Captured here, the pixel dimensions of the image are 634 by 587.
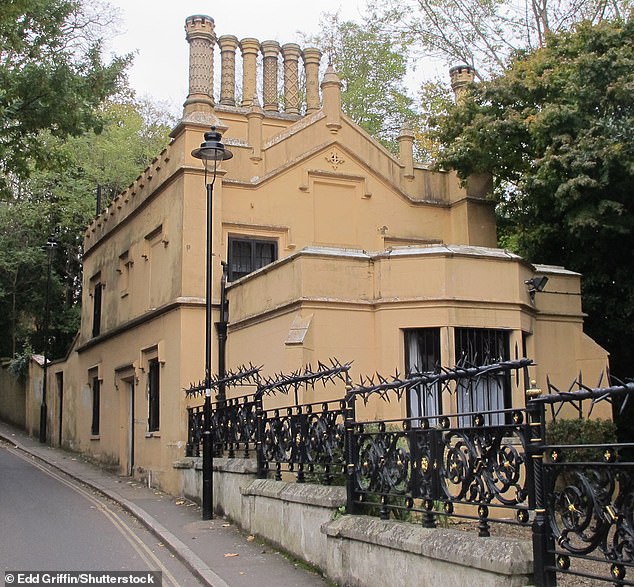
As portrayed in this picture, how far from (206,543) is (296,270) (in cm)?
563

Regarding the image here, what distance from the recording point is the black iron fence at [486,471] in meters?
5.24

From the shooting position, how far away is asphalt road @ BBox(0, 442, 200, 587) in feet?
33.8

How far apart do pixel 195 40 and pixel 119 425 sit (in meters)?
10.6

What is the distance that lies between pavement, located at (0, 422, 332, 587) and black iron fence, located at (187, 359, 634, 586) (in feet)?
3.59

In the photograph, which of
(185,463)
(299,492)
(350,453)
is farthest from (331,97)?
(350,453)

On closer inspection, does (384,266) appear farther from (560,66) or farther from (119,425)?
(119,425)

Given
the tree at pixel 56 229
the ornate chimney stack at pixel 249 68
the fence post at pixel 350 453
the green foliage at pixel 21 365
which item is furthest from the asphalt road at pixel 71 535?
the tree at pixel 56 229

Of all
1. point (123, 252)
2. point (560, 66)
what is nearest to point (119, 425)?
point (123, 252)

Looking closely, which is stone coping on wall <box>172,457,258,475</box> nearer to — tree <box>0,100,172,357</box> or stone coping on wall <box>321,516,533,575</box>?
stone coping on wall <box>321,516,533,575</box>

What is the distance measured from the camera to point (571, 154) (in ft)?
57.6

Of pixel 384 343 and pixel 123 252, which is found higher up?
pixel 123 252

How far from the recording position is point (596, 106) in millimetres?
17906

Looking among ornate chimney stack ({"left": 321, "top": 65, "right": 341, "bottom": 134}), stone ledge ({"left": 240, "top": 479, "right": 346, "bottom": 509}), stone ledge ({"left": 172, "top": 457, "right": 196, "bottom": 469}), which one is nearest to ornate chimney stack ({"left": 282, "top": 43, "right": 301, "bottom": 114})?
ornate chimney stack ({"left": 321, "top": 65, "right": 341, "bottom": 134})

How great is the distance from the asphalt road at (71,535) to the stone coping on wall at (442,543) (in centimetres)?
237
